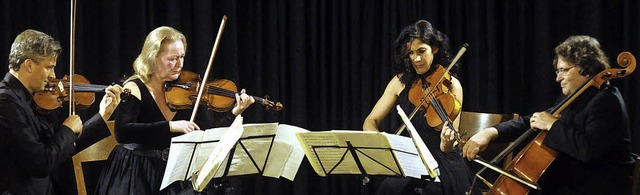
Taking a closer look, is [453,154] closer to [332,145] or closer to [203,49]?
[332,145]

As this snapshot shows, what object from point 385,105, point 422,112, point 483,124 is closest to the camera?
point 422,112

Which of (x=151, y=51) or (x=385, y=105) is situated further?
(x=385, y=105)

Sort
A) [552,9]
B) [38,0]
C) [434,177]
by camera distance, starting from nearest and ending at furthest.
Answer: [434,177] < [38,0] < [552,9]

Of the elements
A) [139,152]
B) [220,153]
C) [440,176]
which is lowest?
[440,176]

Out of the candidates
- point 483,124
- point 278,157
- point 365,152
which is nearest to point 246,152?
point 278,157

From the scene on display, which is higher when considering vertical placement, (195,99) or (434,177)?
(195,99)

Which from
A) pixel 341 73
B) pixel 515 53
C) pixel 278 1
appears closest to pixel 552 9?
pixel 515 53

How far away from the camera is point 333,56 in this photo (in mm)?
5340

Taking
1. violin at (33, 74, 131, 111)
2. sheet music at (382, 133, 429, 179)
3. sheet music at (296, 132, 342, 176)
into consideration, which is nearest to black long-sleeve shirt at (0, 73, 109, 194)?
violin at (33, 74, 131, 111)

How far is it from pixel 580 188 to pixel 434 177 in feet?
2.10

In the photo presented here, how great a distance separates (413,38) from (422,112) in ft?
1.25

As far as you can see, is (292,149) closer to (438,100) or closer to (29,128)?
(438,100)

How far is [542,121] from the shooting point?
3625 mm

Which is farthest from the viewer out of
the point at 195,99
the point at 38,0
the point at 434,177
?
the point at 38,0
